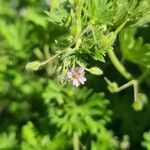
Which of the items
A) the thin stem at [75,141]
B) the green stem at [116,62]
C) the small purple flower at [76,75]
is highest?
the green stem at [116,62]

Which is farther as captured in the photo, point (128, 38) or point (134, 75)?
point (134, 75)

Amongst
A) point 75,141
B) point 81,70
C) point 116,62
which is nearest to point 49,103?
point 75,141

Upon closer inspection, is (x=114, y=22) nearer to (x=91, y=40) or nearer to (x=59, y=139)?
(x=91, y=40)

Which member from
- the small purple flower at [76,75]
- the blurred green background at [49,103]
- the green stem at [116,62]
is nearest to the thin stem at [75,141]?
the blurred green background at [49,103]

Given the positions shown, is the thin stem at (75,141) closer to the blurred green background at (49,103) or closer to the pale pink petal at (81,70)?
the blurred green background at (49,103)

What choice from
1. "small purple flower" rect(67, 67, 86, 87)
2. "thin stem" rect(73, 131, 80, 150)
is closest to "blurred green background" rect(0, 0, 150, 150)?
"thin stem" rect(73, 131, 80, 150)

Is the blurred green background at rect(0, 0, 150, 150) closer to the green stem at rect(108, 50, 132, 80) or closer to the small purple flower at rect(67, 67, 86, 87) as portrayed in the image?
the green stem at rect(108, 50, 132, 80)

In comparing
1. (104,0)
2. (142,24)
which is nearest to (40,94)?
(142,24)

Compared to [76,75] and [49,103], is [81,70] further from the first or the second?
[49,103]
